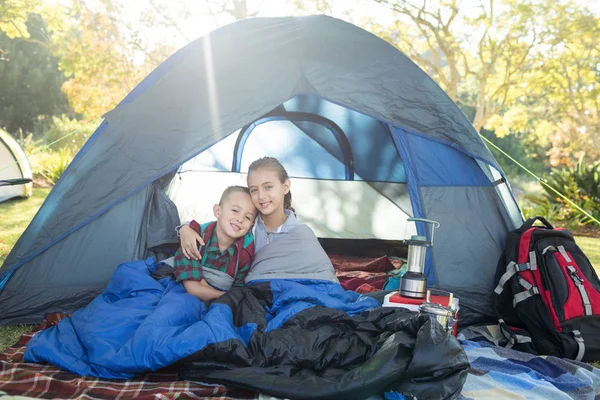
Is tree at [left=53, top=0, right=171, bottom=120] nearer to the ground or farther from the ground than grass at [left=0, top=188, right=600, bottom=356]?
farther from the ground

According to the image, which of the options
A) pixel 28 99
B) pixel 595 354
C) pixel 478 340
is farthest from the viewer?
pixel 28 99

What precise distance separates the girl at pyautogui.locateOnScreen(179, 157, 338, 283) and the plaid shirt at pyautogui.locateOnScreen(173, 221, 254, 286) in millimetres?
42

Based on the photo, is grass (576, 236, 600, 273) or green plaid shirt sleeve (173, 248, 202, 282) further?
grass (576, 236, 600, 273)

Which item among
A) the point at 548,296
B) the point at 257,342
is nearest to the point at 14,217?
the point at 257,342

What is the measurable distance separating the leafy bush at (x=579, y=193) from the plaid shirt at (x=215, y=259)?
574 centimetres

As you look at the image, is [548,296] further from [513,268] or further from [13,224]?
[13,224]

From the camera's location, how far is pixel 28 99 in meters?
18.9

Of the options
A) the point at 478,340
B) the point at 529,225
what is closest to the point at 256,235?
the point at 478,340

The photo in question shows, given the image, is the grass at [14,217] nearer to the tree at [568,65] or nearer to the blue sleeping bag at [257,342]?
the blue sleeping bag at [257,342]

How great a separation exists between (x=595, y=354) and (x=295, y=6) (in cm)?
939

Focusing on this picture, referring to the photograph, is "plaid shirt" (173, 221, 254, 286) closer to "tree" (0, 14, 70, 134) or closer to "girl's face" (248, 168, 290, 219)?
"girl's face" (248, 168, 290, 219)

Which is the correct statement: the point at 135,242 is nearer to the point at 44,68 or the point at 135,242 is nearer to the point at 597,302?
the point at 597,302

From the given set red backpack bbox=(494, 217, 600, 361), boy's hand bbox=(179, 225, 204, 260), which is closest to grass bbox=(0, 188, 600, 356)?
boy's hand bbox=(179, 225, 204, 260)

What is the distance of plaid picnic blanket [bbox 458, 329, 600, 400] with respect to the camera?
220 cm
